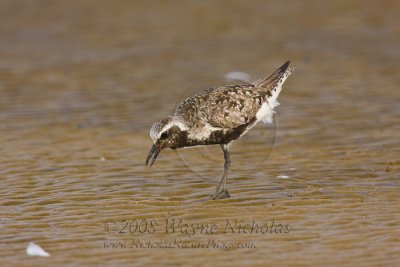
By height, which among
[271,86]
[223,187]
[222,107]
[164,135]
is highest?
[271,86]

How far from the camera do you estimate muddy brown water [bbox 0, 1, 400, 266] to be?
10195 mm

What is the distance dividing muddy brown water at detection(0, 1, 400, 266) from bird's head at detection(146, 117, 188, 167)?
83cm

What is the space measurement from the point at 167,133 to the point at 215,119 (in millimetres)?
829

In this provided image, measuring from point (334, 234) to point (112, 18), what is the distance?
18943 mm

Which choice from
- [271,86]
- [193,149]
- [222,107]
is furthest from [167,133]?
[193,149]

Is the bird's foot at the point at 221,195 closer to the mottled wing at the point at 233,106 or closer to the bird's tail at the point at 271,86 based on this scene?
the mottled wing at the point at 233,106

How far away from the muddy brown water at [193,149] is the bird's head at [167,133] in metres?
0.83

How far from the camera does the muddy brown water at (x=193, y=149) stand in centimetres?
Answer: 1020

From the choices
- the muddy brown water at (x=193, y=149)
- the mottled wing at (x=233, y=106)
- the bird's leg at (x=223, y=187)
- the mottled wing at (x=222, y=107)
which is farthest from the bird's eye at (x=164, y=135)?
the bird's leg at (x=223, y=187)

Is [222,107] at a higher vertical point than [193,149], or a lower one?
higher

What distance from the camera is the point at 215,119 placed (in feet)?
39.9

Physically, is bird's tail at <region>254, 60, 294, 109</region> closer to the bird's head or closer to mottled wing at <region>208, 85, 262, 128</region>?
mottled wing at <region>208, 85, 262, 128</region>

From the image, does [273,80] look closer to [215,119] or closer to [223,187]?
[215,119]

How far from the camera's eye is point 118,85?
2019 centimetres
